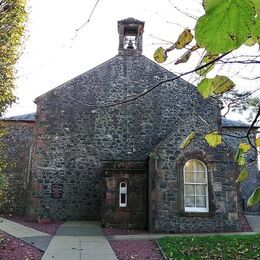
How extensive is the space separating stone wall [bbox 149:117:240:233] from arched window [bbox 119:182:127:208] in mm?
1233

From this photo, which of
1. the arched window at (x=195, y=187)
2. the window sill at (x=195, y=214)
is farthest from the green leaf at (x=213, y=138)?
the arched window at (x=195, y=187)

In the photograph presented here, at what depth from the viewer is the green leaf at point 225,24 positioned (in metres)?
0.77

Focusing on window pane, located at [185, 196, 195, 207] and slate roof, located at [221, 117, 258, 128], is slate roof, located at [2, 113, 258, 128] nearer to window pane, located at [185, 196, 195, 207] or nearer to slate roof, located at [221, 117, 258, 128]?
slate roof, located at [221, 117, 258, 128]

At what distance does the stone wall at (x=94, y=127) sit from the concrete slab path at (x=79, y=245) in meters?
2.60

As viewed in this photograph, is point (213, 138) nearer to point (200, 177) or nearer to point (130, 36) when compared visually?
point (200, 177)

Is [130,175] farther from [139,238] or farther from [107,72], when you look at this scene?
[107,72]

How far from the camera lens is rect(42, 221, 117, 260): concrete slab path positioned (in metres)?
9.96

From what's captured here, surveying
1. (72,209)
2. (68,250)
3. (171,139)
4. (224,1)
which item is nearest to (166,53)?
(224,1)

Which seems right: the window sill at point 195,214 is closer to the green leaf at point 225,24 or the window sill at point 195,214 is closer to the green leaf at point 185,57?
the green leaf at point 185,57

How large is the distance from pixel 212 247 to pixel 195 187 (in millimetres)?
4204

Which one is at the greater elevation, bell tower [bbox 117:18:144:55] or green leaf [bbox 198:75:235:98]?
bell tower [bbox 117:18:144:55]

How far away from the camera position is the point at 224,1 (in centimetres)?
77

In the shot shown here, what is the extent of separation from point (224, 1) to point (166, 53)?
1086 millimetres

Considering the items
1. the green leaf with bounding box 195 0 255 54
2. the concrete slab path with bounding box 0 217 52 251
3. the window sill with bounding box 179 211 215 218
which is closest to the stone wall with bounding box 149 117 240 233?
the window sill with bounding box 179 211 215 218
